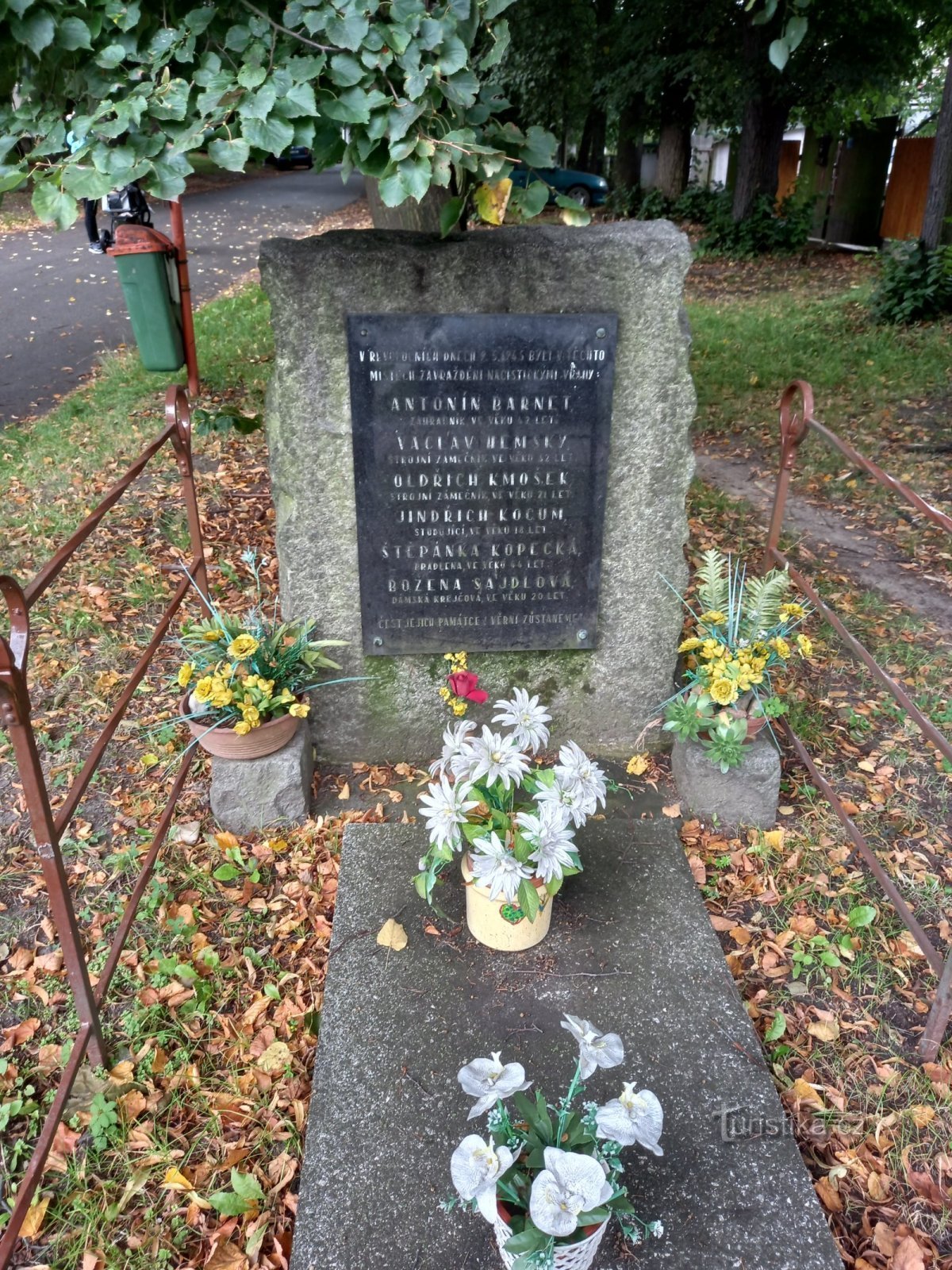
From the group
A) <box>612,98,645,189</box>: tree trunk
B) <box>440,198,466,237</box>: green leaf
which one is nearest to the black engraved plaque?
<box>440,198,466,237</box>: green leaf

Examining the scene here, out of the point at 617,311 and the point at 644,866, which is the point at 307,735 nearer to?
the point at 644,866

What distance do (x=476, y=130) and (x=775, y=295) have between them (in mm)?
9869

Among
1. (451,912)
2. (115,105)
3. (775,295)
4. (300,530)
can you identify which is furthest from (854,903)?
(775,295)

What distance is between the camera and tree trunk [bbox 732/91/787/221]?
506 inches

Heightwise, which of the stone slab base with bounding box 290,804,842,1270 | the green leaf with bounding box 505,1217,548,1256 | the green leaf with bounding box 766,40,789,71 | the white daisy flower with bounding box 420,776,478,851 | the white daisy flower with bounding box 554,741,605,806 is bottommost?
the stone slab base with bounding box 290,804,842,1270

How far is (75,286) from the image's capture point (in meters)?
11.9

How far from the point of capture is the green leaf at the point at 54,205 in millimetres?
1878

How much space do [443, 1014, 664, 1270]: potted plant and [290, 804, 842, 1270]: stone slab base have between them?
190 mm

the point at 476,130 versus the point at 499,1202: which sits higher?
the point at 476,130

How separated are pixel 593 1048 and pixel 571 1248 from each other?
0.30 metres

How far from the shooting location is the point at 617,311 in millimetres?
2689

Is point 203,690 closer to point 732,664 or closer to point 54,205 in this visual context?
point 54,205

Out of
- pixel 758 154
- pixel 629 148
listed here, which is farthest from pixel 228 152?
pixel 629 148

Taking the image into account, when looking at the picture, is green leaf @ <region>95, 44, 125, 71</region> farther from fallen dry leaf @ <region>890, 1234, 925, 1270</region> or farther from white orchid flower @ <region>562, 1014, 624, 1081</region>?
fallen dry leaf @ <region>890, 1234, 925, 1270</region>
